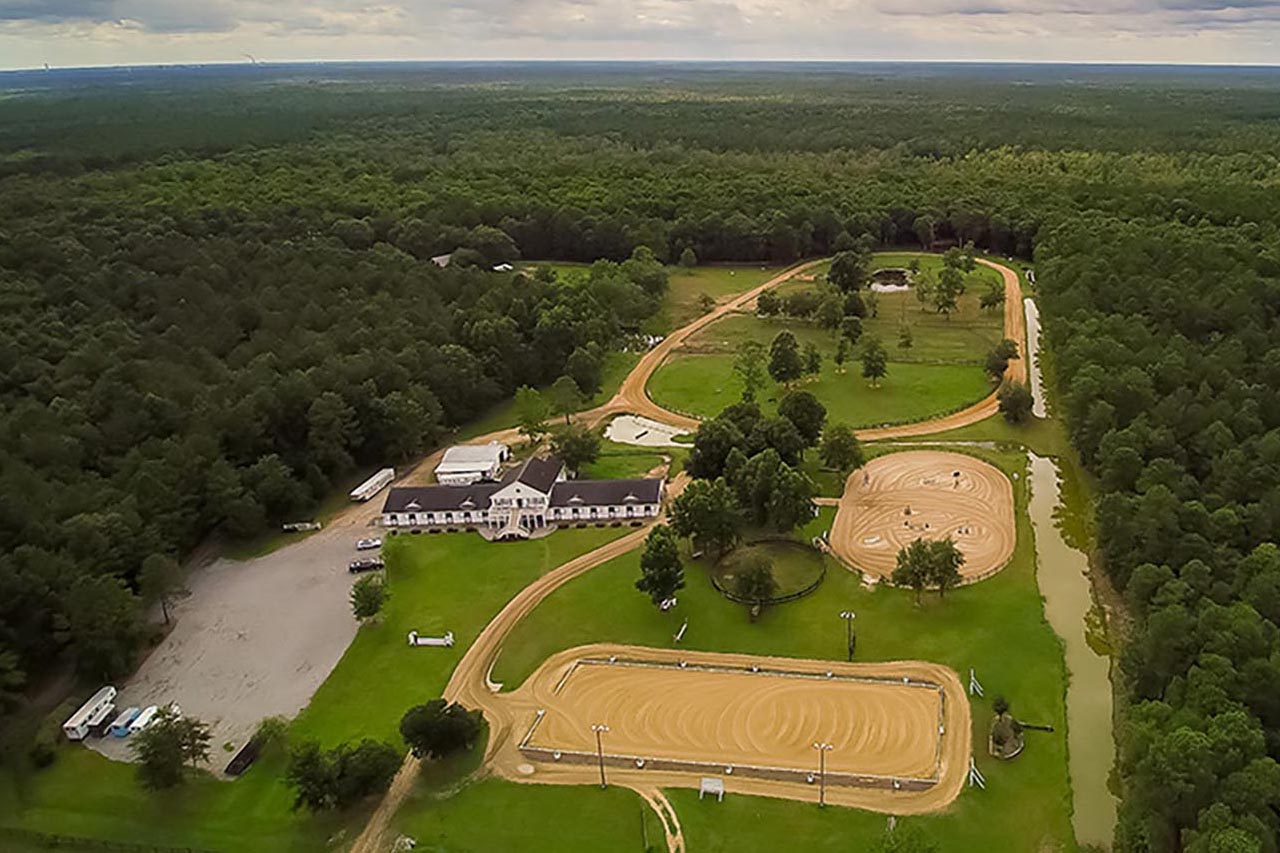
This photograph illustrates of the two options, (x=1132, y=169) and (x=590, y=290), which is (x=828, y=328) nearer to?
(x=590, y=290)

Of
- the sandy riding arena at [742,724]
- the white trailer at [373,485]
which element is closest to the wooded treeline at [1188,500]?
the sandy riding arena at [742,724]

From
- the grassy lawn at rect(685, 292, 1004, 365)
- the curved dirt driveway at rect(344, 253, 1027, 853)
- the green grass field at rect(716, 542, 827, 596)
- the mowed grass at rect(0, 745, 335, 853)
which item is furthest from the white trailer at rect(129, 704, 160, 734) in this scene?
the grassy lawn at rect(685, 292, 1004, 365)

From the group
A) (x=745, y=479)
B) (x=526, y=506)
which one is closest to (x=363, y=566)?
(x=526, y=506)

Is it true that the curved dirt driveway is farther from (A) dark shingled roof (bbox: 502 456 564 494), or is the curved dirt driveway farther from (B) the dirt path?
(A) dark shingled roof (bbox: 502 456 564 494)

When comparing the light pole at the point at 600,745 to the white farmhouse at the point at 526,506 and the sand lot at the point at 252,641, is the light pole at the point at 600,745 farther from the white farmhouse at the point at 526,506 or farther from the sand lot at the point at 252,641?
the white farmhouse at the point at 526,506

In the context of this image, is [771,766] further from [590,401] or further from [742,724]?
[590,401]

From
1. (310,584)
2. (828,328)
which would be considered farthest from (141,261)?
(828,328)
